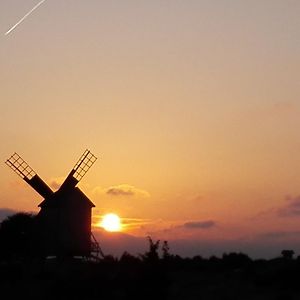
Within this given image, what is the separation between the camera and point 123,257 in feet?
168

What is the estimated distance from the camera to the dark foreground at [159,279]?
140 feet

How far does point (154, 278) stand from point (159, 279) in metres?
0.27

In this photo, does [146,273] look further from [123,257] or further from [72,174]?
[72,174]

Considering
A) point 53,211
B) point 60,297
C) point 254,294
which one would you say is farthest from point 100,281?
point 53,211

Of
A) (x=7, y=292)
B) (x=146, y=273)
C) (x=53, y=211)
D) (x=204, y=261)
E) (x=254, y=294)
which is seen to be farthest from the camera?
(x=53, y=211)

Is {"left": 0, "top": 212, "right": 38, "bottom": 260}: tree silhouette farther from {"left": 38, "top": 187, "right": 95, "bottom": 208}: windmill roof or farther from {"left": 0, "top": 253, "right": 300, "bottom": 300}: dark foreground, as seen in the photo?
{"left": 0, "top": 253, "right": 300, "bottom": 300}: dark foreground

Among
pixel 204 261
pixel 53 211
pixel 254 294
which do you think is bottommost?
pixel 254 294

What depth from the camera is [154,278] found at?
41.9 metres

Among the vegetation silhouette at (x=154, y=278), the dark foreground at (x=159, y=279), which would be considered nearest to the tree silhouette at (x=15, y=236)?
the vegetation silhouette at (x=154, y=278)

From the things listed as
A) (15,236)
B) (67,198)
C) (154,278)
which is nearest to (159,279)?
(154,278)

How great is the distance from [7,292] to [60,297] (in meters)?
6.03

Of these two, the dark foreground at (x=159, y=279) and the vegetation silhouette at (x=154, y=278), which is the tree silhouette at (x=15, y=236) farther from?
the dark foreground at (x=159, y=279)

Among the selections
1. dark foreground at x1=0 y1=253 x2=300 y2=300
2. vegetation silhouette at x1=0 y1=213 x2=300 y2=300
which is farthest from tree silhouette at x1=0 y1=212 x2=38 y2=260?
dark foreground at x1=0 y1=253 x2=300 y2=300

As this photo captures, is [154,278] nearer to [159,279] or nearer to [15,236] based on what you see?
[159,279]
